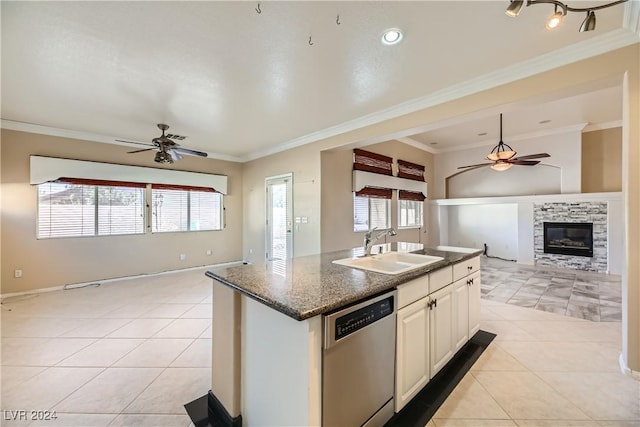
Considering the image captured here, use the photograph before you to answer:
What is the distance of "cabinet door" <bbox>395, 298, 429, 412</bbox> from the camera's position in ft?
5.27

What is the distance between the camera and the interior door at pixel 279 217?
5.41 metres

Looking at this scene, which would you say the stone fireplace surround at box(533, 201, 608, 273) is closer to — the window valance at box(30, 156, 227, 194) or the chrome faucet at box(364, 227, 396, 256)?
the chrome faucet at box(364, 227, 396, 256)

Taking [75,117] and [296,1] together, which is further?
[75,117]

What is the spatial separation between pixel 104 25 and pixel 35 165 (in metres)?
3.65

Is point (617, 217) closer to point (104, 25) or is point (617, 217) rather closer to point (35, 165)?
point (104, 25)

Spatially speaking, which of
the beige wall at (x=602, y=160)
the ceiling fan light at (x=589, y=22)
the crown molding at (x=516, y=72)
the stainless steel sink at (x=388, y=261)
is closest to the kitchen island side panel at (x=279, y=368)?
the stainless steel sink at (x=388, y=261)

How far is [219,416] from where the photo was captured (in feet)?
5.52

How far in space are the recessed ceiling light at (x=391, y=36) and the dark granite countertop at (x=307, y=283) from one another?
186 cm

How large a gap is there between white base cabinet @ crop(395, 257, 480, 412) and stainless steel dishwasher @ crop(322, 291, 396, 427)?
4.1 inches

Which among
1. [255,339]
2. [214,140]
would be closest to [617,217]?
[255,339]

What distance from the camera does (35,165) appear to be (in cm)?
412

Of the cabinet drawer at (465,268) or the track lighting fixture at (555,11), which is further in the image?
the cabinet drawer at (465,268)

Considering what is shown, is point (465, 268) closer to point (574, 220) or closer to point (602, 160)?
point (574, 220)

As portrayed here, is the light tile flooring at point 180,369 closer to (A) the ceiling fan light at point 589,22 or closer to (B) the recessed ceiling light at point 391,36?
(A) the ceiling fan light at point 589,22
